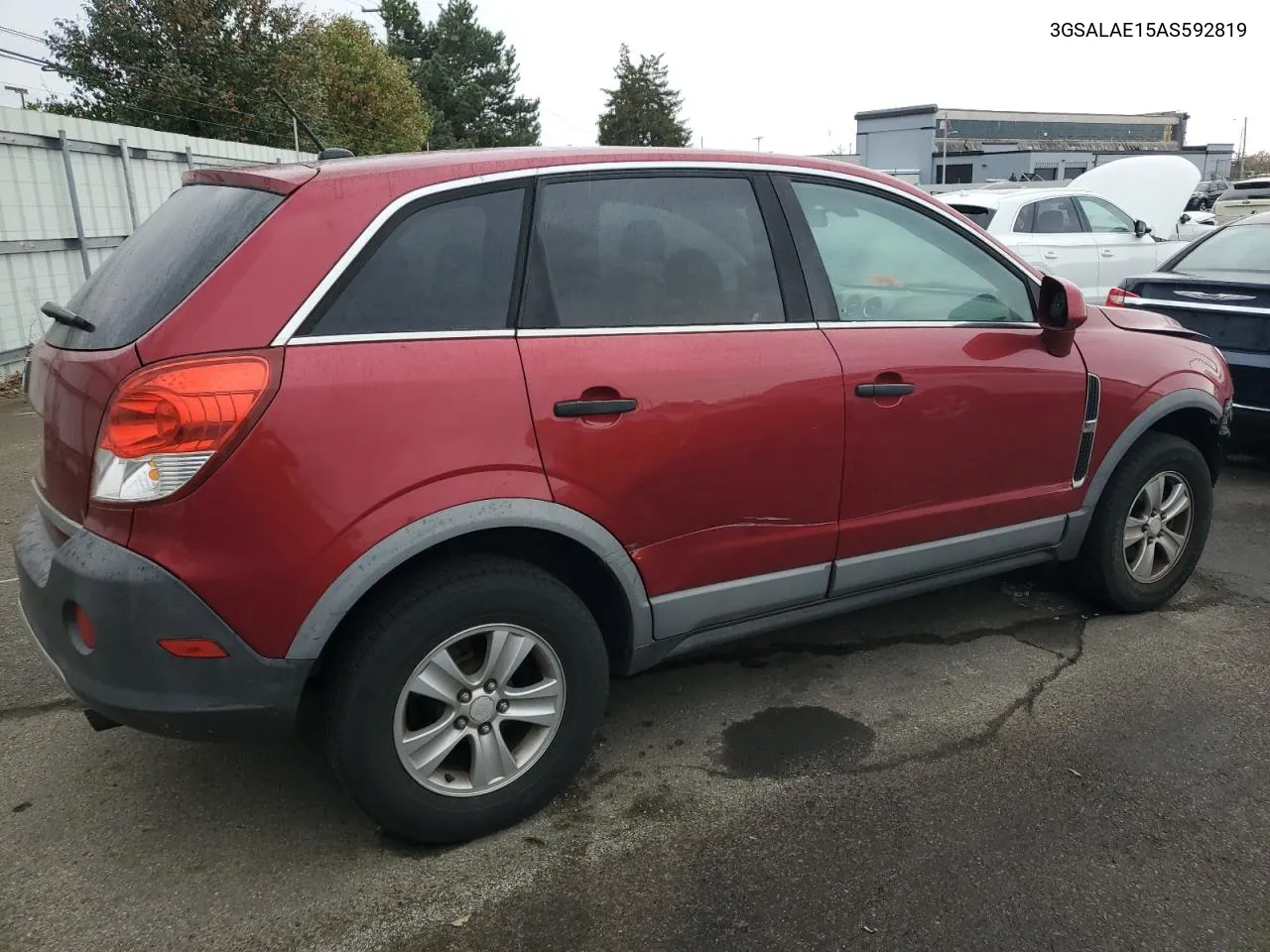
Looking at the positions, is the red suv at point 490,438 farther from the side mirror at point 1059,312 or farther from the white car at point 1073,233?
the white car at point 1073,233

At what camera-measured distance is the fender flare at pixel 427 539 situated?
235 centimetres

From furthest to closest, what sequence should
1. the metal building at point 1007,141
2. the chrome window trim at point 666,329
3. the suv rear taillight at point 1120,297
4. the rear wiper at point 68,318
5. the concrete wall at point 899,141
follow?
the concrete wall at point 899,141 → the metal building at point 1007,141 → the suv rear taillight at point 1120,297 → the chrome window trim at point 666,329 → the rear wiper at point 68,318

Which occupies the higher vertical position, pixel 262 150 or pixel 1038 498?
pixel 262 150

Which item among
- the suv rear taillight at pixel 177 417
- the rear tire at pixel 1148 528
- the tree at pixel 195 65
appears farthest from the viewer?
the tree at pixel 195 65

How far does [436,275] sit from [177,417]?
2.36 feet

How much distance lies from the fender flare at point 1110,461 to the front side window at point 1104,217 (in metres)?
7.03

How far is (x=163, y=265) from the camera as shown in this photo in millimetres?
2520

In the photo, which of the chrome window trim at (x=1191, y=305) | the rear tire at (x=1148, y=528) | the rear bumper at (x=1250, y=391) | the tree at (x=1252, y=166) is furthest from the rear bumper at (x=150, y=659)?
the tree at (x=1252, y=166)

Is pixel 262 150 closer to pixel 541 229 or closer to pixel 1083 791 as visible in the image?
pixel 541 229

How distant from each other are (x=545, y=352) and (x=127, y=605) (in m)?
1.16

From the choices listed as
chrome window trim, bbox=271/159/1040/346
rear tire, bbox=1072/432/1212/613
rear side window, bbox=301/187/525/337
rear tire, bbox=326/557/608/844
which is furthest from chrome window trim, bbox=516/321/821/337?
rear tire, bbox=1072/432/1212/613

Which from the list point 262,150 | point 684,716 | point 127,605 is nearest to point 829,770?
point 684,716

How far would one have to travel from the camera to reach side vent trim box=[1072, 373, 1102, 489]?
3.73m

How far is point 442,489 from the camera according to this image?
7.98 ft
